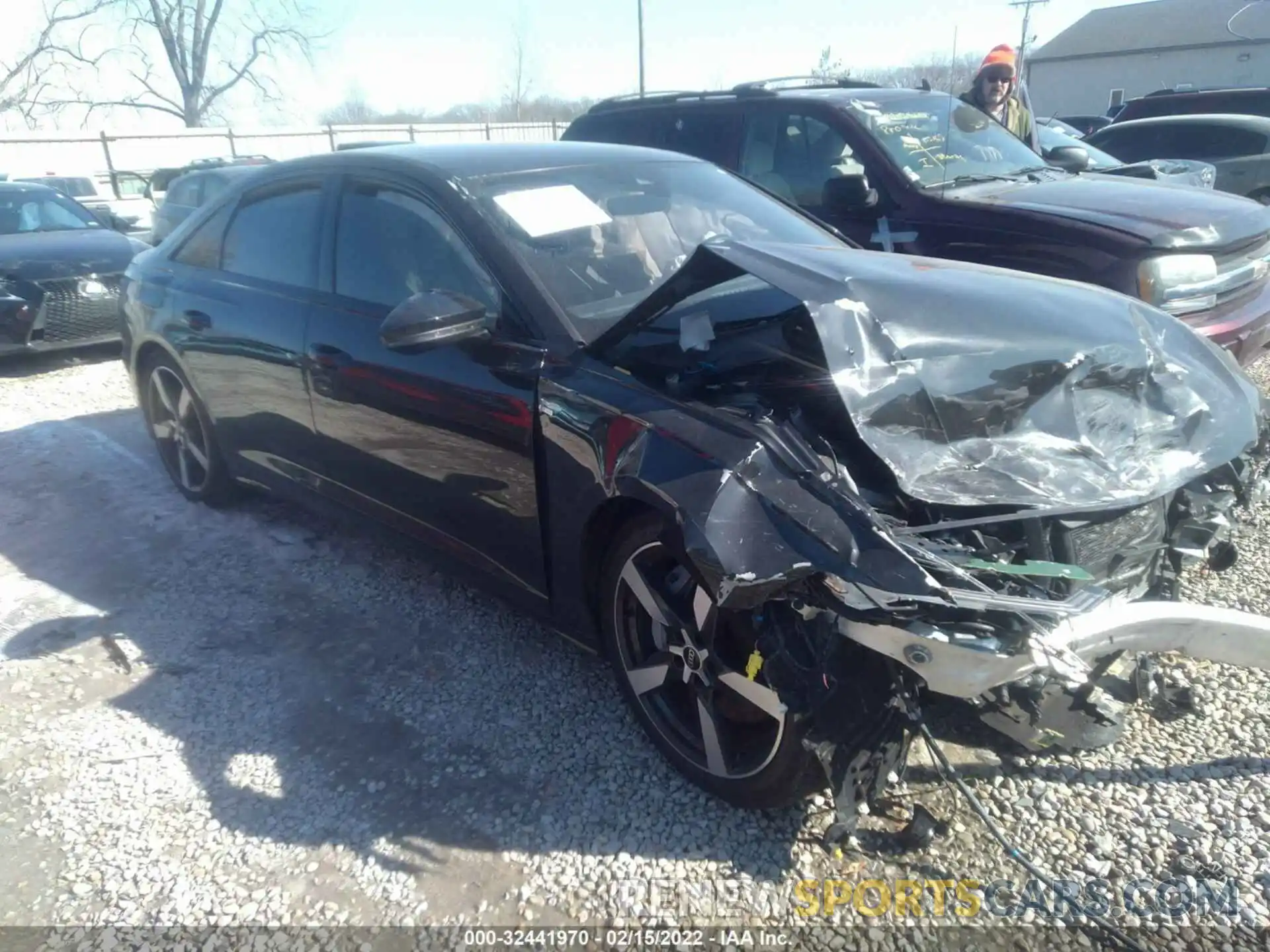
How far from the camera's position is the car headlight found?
4473mm

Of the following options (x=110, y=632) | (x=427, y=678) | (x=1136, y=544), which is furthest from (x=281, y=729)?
(x=1136, y=544)

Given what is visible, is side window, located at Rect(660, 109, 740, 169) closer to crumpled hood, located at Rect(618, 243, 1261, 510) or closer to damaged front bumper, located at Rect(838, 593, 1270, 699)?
crumpled hood, located at Rect(618, 243, 1261, 510)

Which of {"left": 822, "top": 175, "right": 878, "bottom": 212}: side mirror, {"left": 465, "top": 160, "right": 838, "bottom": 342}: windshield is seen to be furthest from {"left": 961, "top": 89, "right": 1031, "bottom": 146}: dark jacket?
{"left": 465, "top": 160, "right": 838, "bottom": 342}: windshield

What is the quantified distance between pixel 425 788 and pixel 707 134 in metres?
4.96

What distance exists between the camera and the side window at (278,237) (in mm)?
3879

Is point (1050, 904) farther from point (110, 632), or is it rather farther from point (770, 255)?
point (110, 632)

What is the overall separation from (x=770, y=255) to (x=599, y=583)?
1072mm

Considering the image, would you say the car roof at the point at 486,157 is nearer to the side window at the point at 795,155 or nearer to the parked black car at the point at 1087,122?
the side window at the point at 795,155

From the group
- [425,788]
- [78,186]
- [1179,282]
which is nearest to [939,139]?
[1179,282]

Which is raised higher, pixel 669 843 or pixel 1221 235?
pixel 1221 235

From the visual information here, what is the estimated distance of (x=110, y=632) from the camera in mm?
3766

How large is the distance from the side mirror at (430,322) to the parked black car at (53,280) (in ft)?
19.8

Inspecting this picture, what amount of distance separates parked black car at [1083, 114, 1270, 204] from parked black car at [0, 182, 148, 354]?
1094 centimetres

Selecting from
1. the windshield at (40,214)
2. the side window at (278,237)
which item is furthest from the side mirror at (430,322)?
the windshield at (40,214)
